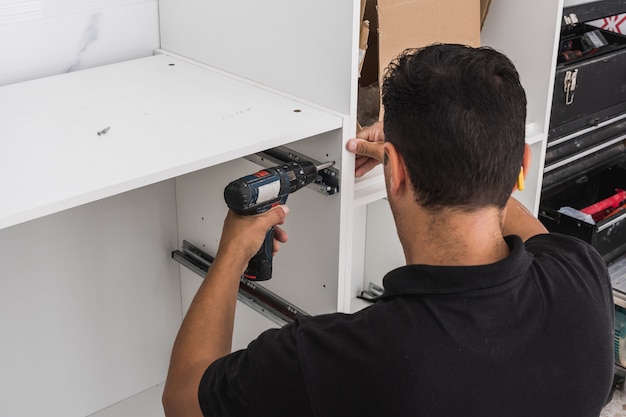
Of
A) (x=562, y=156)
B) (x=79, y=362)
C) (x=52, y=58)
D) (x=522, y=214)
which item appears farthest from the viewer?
(x=562, y=156)

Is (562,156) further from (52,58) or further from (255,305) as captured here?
(52,58)

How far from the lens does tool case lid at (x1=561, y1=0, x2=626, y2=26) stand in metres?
1.99

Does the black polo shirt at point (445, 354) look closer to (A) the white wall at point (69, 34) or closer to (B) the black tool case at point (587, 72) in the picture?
(A) the white wall at point (69, 34)

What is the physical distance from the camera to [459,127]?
94 cm

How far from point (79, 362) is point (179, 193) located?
0.44 metres

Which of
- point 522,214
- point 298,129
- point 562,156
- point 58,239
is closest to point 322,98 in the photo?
point 298,129

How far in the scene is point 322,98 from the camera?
4.66 ft

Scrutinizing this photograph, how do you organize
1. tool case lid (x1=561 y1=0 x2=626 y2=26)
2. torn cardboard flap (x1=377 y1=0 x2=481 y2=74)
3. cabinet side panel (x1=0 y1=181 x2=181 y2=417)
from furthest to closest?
tool case lid (x1=561 y1=0 x2=626 y2=26)
cabinet side panel (x1=0 y1=181 x2=181 y2=417)
torn cardboard flap (x1=377 y1=0 x2=481 y2=74)

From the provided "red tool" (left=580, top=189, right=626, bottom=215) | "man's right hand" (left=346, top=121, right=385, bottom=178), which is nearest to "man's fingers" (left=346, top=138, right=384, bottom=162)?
"man's right hand" (left=346, top=121, right=385, bottom=178)

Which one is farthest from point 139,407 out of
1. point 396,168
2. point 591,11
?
point 591,11

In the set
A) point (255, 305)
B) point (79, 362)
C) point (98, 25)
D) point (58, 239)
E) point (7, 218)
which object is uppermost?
point (98, 25)

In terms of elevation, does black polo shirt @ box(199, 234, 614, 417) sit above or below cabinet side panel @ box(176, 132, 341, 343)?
above

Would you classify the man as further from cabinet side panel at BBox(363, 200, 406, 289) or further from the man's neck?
cabinet side panel at BBox(363, 200, 406, 289)

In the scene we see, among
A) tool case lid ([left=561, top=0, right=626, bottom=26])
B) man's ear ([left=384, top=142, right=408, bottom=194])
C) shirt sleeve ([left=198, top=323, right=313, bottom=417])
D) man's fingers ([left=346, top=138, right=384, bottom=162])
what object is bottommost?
shirt sleeve ([left=198, top=323, right=313, bottom=417])
